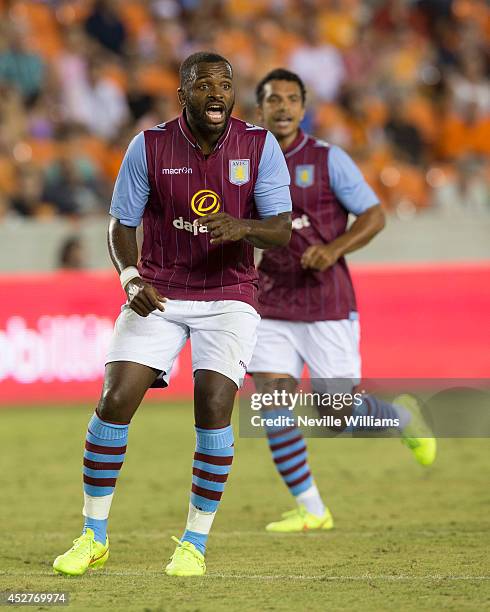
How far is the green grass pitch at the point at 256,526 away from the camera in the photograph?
17.7 ft

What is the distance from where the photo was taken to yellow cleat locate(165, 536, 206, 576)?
228 inches

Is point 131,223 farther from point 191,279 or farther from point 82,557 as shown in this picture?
point 82,557

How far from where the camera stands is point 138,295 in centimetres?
575

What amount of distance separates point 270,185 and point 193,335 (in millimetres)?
812

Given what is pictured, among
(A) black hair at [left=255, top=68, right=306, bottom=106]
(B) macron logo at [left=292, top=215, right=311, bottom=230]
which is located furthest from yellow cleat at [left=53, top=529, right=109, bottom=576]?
(A) black hair at [left=255, top=68, right=306, bottom=106]

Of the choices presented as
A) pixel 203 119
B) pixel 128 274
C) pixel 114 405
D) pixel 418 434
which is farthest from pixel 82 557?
pixel 418 434

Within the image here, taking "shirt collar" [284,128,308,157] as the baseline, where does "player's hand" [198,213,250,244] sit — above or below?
below

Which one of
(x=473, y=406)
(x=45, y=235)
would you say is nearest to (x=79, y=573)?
(x=473, y=406)

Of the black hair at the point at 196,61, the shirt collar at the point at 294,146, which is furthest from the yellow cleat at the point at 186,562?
the shirt collar at the point at 294,146

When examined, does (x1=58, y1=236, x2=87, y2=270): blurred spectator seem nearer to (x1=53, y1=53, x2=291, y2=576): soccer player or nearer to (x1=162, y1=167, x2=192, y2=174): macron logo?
(x1=53, y1=53, x2=291, y2=576): soccer player

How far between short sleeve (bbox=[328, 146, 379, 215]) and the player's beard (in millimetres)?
1594

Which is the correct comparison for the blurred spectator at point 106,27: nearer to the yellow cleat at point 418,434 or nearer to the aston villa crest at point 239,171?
the yellow cleat at point 418,434

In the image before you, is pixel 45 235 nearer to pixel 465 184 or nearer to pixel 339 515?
pixel 465 184

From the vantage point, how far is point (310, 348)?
24.5 feet
